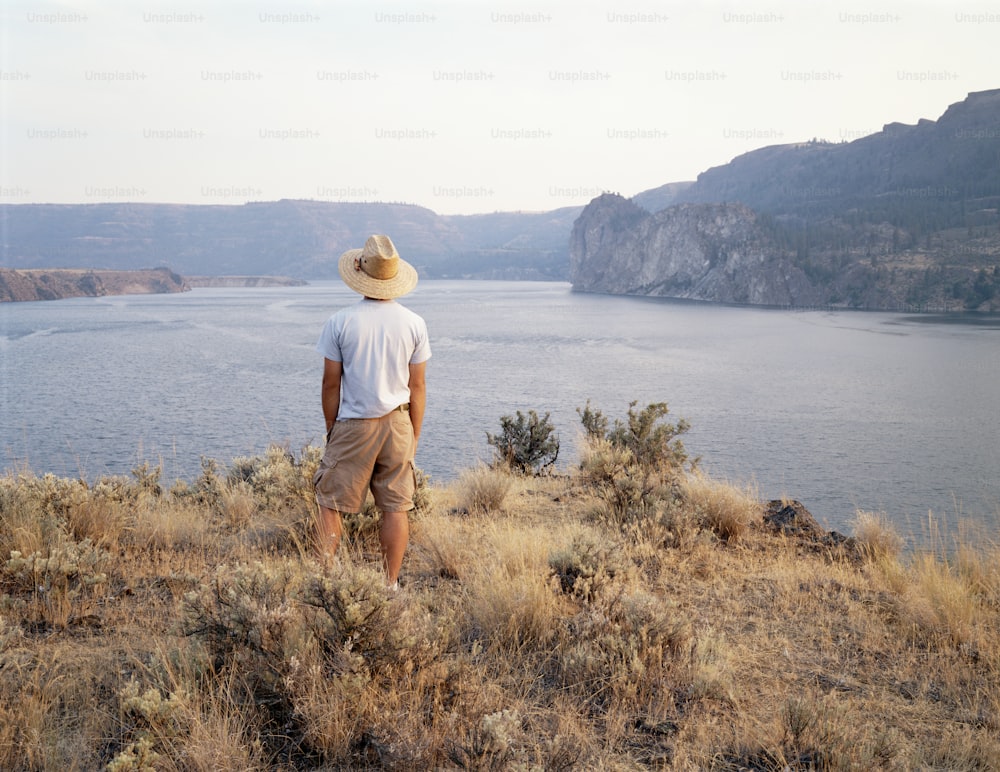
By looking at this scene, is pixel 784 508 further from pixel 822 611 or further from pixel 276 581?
pixel 276 581

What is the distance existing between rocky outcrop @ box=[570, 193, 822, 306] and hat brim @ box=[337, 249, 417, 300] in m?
101

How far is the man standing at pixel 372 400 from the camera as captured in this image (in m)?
4.01

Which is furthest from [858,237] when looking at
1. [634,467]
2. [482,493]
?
[482,493]

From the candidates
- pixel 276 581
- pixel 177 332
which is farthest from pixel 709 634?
pixel 177 332

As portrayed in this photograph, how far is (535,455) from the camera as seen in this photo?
11.3 meters

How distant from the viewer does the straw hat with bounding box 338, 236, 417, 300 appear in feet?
13.5

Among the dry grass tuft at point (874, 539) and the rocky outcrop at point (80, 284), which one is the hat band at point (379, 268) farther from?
the rocky outcrop at point (80, 284)

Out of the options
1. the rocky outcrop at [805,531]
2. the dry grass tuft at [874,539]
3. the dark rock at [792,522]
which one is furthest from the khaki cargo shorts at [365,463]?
the dry grass tuft at [874,539]

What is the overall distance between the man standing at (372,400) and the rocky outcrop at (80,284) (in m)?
108

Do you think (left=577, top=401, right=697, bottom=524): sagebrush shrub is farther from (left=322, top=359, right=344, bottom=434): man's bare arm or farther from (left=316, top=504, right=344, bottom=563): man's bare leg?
(left=322, top=359, right=344, bottom=434): man's bare arm

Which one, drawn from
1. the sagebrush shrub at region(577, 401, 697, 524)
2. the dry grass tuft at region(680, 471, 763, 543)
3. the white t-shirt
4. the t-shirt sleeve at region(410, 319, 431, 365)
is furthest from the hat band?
the dry grass tuft at region(680, 471, 763, 543)

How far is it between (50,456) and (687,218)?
13503 cm

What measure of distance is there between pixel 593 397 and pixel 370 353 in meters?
23.8

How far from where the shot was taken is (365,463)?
409cm
